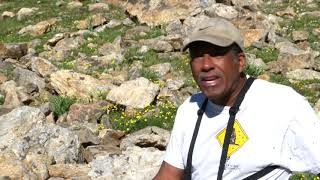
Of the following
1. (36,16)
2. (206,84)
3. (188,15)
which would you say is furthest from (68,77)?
(36,16)

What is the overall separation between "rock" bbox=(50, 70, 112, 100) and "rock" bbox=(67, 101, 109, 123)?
114 cm

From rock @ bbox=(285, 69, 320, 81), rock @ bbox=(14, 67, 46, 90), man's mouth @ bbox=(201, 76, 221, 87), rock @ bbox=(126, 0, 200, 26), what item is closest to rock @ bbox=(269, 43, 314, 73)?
rock @ bbox=(285, 69, 320, 81)

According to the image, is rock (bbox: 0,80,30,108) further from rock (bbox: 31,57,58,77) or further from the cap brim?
the cap brim

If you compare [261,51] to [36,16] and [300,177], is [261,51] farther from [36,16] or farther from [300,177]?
[36,16]

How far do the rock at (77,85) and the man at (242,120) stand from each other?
373 inches

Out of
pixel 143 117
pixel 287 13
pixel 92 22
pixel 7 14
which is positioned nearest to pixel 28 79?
pixel 143 117

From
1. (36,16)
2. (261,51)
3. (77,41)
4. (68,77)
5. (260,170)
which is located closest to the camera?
(260,170)

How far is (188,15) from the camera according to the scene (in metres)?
20.8

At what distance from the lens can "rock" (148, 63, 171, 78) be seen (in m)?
15.2

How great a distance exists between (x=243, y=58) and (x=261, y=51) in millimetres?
13699

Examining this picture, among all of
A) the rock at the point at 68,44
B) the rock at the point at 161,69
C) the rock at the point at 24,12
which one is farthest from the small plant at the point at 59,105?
the rock at the point at 24,12

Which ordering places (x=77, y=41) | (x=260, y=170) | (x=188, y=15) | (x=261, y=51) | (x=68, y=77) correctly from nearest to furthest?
(x=260, y=170)
(x=68, y=77)
(x=261, y=51)
(x=77, y=41)
(x=188, y=15)

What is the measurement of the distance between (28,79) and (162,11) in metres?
8.32

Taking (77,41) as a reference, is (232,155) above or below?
above
